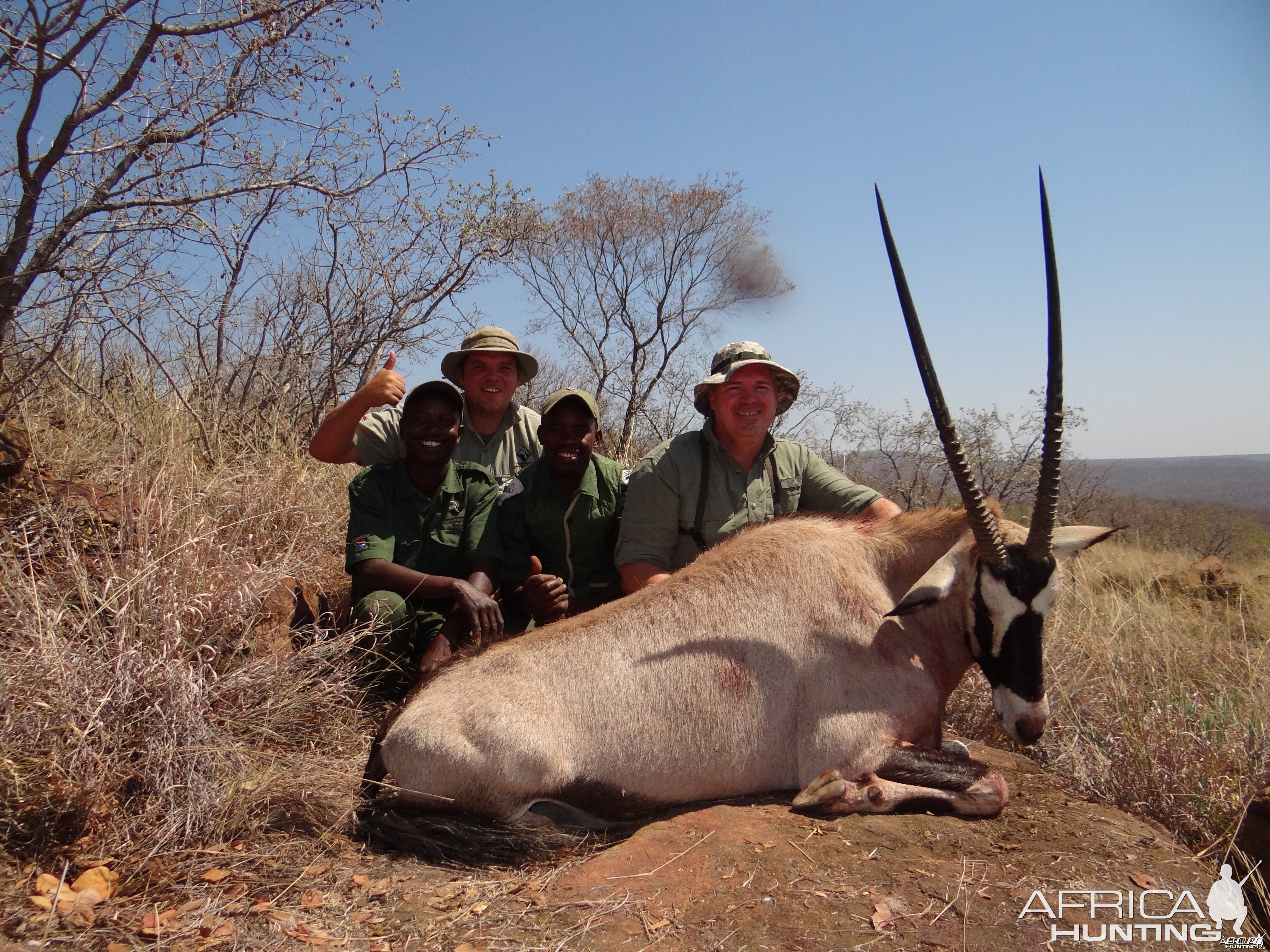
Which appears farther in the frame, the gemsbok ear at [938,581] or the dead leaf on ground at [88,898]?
the gemsbok ear at [938,581]

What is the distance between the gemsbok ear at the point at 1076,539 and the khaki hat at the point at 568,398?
8.43ft

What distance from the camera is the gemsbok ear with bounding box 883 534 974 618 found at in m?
3.38

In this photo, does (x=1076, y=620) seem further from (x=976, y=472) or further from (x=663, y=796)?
(x=976, y=472)

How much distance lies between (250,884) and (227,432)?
17.0 feet

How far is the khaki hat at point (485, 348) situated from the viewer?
18.3ft

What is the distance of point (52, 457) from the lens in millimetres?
5234

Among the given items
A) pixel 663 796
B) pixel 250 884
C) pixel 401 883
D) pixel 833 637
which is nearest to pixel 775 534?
pixel 833 637

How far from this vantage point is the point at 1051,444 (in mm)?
3406

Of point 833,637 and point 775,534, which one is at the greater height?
point 775,534

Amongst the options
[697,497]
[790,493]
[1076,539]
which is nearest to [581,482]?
[697,497]

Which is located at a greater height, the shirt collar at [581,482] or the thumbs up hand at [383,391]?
the thumbs up hand at [383,391]

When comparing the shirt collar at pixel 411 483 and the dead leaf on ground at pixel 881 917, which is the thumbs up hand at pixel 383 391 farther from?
the dead leaf on ground at pixel 881 917

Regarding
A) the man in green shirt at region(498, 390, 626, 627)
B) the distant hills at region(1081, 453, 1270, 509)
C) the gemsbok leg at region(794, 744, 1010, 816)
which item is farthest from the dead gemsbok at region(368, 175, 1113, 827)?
the distant hills at region(1081, 453, 1270, 509)

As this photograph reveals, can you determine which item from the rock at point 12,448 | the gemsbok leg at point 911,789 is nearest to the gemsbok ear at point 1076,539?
the gemsbok leg at point 911,789
